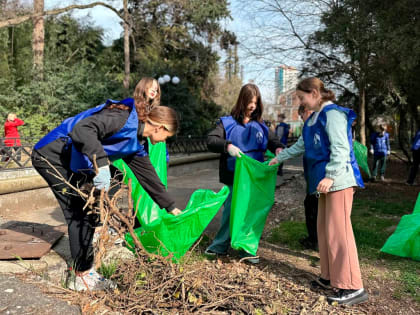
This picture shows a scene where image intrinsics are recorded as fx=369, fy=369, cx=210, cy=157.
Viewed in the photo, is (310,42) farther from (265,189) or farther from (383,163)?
(265,189)

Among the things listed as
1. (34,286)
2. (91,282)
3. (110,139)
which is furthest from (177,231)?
(34,286)

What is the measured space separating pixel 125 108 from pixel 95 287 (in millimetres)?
1299

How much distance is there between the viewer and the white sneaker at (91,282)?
8.66 feet

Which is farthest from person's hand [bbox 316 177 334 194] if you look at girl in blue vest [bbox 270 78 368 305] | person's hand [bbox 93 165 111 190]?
person's hand [bbox 93 165 111 190]

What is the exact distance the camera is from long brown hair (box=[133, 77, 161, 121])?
2639 mm

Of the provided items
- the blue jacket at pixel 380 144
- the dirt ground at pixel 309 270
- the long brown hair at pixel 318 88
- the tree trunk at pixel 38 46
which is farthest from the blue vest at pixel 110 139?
the tree trunk at pixel 38 46

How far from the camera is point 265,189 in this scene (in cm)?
351

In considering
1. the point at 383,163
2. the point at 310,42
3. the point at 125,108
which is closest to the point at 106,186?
the point at 125,108

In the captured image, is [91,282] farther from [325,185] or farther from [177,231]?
[325,185]

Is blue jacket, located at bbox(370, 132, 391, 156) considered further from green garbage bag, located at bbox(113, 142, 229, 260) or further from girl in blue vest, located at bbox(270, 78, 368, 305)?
green garbage bag, located at bbox(113, 142, 229, 260)

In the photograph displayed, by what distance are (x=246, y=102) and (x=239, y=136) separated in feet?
1.06

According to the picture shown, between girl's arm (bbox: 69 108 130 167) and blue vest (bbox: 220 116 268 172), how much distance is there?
1.29 meters

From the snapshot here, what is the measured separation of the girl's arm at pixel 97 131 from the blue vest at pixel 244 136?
129 cm

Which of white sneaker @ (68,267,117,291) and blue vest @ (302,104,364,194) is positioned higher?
blue vest @ (302,104,364,194)
